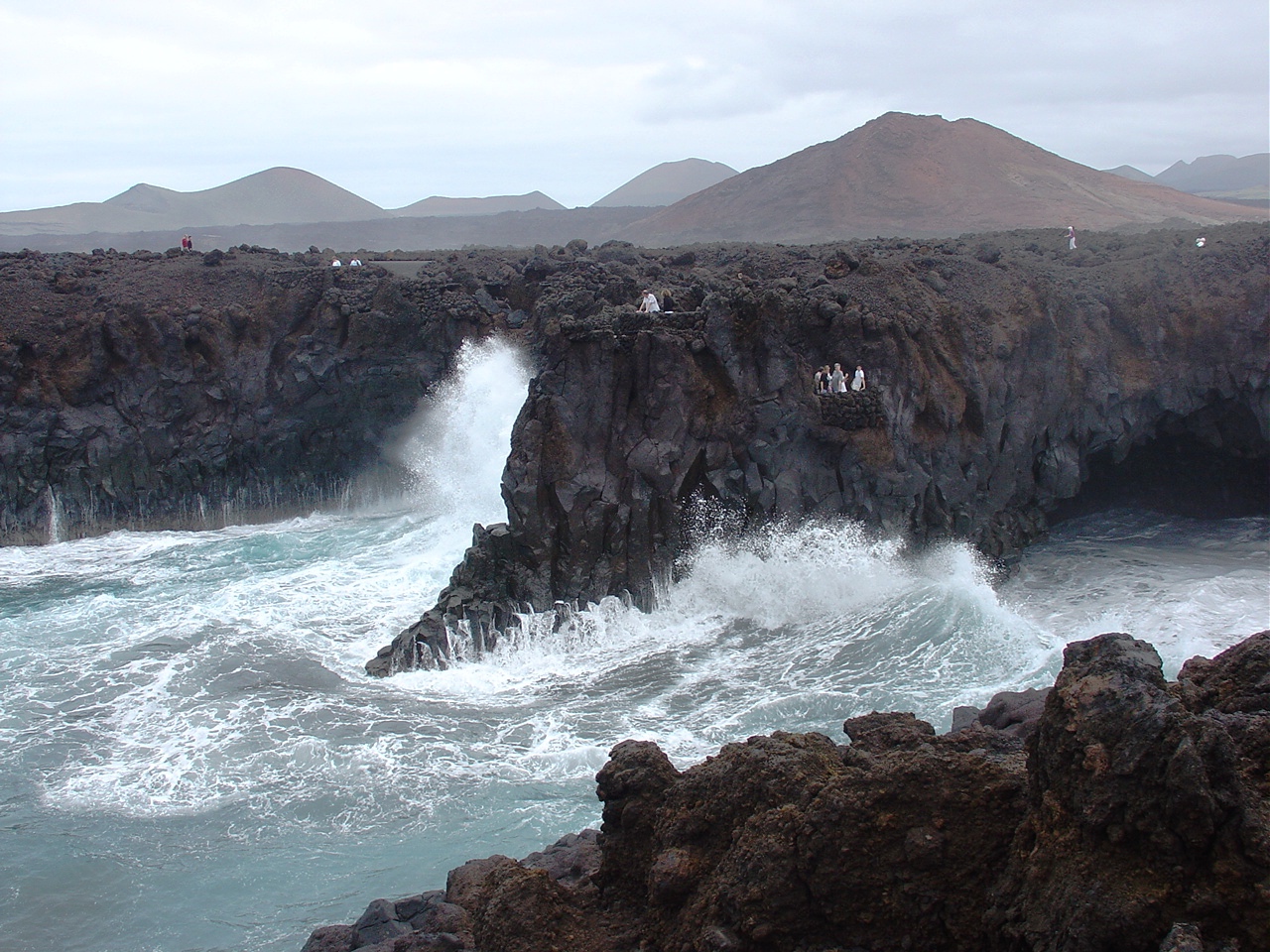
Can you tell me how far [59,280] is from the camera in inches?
1080

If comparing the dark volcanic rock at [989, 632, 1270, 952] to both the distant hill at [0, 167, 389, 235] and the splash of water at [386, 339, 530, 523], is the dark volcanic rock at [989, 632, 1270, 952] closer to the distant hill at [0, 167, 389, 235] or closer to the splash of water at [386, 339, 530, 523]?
the splash of water at [386, 339, 530, 523]

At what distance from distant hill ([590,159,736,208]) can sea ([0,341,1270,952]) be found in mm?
70940

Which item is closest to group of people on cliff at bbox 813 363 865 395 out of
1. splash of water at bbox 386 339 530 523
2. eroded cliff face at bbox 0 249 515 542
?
splash of water at bbox 386 339 530 523

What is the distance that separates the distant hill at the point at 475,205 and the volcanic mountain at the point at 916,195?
31.4 metres

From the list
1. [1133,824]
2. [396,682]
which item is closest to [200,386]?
[396,682]

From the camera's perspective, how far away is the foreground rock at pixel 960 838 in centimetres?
496

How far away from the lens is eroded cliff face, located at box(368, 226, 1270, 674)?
17625 mm

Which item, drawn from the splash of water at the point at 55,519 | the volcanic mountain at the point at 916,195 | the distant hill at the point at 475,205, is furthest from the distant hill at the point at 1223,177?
the splash of water at the point at 55,519

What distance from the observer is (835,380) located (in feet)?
61.6

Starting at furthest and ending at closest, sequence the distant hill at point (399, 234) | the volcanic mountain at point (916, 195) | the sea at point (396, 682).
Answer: the distant hill at point (399, 234)
the volcanic mountain at point (916, 195)
the sea at point (396, 682)

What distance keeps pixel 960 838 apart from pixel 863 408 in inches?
525

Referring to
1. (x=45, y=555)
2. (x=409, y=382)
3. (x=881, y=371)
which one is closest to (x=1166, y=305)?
(x=881, y=371)

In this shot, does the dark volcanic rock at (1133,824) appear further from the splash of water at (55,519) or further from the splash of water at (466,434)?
the splash of water at (55,519)

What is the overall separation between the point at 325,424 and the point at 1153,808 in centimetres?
2432
